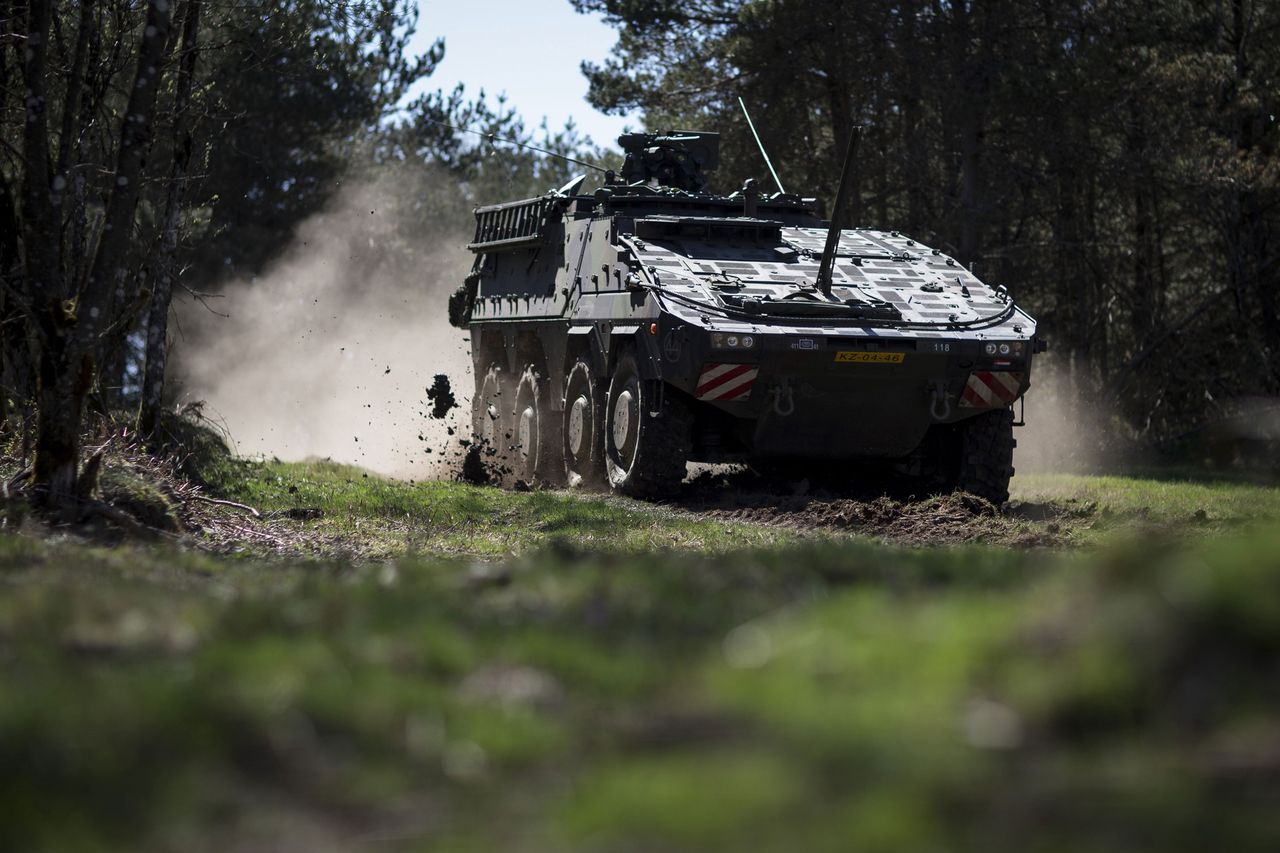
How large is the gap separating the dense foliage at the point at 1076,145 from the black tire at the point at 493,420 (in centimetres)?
760

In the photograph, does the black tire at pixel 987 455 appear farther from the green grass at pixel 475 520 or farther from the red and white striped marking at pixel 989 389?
the green grass at pixel 475 520

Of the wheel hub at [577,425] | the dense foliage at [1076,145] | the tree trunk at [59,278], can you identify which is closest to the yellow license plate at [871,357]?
the wheel hub at [577,425]

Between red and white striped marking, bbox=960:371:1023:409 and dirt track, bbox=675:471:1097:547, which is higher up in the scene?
red and white striped marking, bbox=960:371:1023:409

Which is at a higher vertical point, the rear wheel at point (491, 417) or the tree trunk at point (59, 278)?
the tree trunk at point (59, 278)

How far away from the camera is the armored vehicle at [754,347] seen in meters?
14.2

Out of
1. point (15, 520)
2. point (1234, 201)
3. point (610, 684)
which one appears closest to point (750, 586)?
point (610, 684)

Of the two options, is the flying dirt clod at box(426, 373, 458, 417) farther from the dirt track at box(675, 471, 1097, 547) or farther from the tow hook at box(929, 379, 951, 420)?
the tow hook at box(929, 379, 951, 420)

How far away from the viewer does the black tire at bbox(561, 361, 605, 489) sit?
657 inches

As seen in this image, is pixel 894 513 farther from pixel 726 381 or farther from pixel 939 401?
pixel 726 381

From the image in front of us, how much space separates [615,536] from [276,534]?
219 cm

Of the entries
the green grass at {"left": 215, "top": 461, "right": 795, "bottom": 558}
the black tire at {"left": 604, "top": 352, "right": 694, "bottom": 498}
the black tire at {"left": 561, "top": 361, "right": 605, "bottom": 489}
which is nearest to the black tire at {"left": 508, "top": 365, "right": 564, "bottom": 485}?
the black tire at {"left": 561, "top": 361, "right": 605, "bottom": 489}

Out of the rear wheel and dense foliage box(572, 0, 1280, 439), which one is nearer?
the rear wheel

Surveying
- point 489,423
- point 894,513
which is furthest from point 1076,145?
point 894,513

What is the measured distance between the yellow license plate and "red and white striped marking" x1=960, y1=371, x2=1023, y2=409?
0.72 metres
